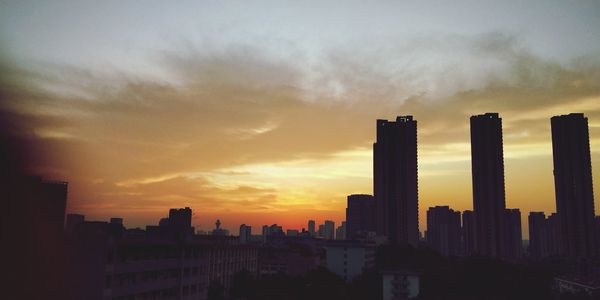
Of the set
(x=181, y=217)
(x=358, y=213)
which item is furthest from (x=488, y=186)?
(x=358, y=213)

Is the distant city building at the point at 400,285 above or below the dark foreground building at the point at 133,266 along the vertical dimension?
below

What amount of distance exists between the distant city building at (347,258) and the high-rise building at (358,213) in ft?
310

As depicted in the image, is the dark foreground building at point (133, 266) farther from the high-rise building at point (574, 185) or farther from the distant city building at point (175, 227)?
the high-rise building at point (574, 185)

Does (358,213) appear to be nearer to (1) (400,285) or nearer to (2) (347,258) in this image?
(2) (347,258)

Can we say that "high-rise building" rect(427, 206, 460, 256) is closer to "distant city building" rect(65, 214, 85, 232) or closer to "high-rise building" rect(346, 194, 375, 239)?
"high-rise building" rect(346, 194, 375, 239)

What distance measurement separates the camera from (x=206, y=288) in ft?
167

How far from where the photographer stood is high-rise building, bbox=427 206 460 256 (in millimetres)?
169125

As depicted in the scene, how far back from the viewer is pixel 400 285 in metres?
57.7

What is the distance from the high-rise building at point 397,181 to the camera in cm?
11950

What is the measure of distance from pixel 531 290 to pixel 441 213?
12379cm

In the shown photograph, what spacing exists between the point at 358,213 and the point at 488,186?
303 ft

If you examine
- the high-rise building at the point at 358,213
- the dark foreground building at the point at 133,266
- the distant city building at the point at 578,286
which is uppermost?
the high-rise building at the point at 358,213

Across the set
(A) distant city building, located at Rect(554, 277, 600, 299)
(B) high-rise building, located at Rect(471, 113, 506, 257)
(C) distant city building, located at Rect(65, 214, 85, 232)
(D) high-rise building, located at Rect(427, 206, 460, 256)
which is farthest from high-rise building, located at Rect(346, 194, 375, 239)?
(C) distant city building, located at Rect(65, 214, 85, 232)

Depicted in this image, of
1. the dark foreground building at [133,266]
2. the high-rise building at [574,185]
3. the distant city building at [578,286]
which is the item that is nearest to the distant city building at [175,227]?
the dark foreground building at [133,266]
